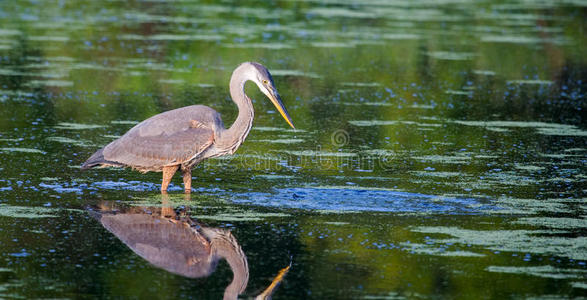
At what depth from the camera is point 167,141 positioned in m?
9.15

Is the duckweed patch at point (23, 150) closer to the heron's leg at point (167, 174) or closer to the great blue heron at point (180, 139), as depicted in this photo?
the great blue heron at point (180, 139)

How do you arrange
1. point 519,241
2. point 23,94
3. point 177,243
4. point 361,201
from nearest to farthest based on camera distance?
point 177,243, point 519,241, point 361,201, point 23,94

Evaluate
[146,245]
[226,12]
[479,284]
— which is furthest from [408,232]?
[226,12]

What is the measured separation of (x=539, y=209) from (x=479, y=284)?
2.41m

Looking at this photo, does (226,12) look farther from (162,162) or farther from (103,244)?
(103,244)

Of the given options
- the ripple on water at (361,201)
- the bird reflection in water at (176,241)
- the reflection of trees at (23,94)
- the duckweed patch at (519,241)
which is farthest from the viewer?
the reflection of trees at (23,94)

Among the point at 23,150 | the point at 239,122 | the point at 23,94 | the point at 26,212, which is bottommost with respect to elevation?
the point at 26,212

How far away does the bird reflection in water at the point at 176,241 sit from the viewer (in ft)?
22.0

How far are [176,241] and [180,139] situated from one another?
6.12ft

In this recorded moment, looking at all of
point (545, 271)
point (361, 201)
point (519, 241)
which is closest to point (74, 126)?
point (361, 201)

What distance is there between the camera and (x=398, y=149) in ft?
38.0

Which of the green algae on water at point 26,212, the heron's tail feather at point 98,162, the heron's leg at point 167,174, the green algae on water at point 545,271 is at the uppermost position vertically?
the heron's tail feather at point 98,162

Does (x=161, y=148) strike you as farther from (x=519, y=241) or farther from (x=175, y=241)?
(x=519, y=241)

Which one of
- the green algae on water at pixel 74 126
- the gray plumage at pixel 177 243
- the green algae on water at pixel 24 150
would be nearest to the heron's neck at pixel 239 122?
the gray plumage at pixel 177 243
